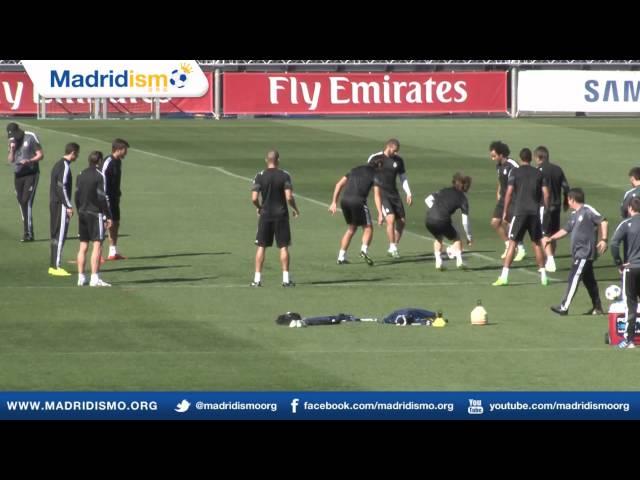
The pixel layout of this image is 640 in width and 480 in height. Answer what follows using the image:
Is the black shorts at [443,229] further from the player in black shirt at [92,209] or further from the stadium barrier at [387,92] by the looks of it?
the stadium barrier at [387,92]

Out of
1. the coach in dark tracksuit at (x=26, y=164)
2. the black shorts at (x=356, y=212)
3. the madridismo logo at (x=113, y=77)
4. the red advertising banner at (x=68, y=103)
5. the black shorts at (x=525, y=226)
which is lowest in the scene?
the black shorts at (x=525, y=226)

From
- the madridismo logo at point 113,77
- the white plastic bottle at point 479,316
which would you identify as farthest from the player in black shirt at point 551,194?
the madridismo logo at point 113,77

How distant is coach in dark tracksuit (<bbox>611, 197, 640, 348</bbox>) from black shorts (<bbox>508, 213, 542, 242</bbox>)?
517 centimetres

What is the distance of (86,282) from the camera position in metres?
25.0

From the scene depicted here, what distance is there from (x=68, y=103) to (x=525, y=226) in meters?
36.2

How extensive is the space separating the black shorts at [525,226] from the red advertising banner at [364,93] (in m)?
34.7

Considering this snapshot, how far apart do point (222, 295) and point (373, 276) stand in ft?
10.5

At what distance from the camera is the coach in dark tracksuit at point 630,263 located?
64.1ft

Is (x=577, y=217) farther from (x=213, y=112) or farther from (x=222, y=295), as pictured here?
(x=213, y=112)

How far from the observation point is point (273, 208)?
24.7 meters

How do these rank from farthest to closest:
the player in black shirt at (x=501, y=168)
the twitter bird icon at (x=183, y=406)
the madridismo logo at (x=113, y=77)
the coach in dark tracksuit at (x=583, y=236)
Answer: the madridismo logo at (x=113, y=77) → the player in black shirt at (x=501, y=168) → the coach in dark tracksuit at (x=583, y=236) → the twitter bird icon at (x=183, y=406)

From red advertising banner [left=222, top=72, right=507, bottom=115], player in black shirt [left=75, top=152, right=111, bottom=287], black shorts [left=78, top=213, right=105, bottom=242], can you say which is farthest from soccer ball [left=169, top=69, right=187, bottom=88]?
black shorts [left=78, top=213, right=105, bottom=242]

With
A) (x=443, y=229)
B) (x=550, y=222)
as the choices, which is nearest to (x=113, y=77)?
(x=443, y=229)

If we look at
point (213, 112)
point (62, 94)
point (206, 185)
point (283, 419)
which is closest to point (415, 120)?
point (213, 112)
